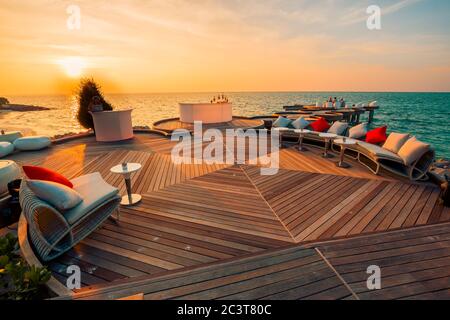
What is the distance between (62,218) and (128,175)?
4.29 feet

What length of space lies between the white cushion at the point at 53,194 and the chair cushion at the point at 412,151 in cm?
669

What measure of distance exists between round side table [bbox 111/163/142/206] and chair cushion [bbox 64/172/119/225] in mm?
342

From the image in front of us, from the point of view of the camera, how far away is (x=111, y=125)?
8.75 meters

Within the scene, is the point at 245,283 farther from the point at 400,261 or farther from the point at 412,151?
the point at 412,151

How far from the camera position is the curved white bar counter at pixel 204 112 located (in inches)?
502

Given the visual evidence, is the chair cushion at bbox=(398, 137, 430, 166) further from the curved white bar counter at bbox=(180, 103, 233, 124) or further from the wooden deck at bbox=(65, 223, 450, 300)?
the curved white bar counter at bbox=(180, 103, 233, 124)

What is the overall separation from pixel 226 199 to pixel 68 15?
505 cm

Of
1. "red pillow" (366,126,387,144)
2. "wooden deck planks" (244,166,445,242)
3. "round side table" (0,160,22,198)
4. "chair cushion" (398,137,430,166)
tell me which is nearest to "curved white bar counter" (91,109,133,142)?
"round side table" (0,160,22,198)

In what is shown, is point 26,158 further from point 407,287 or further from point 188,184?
point 407,287

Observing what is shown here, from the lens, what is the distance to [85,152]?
7383 mm

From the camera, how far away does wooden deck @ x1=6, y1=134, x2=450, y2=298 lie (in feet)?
7.93

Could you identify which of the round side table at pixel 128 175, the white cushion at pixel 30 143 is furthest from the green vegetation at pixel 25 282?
the white cushion at pixel 30 143

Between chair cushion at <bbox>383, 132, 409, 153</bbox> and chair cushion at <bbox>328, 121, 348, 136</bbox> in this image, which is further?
chair cushion at <bbox>328, 121, 348, 136</bbox>

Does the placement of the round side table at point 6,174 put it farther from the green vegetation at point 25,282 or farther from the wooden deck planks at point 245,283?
the wooden deck planks at point 245,283
